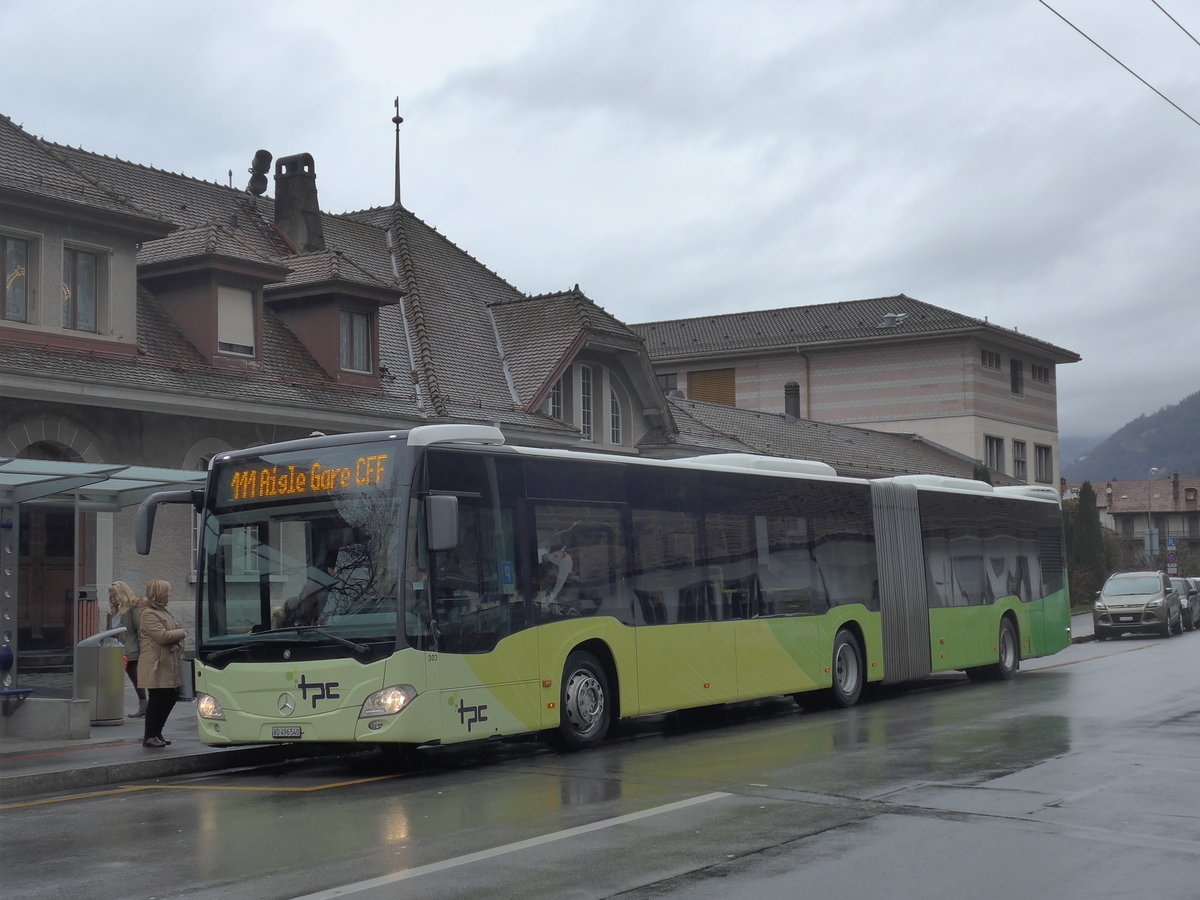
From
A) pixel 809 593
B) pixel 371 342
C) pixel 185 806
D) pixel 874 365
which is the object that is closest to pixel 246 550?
pixel 185 806

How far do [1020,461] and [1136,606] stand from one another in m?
28.6

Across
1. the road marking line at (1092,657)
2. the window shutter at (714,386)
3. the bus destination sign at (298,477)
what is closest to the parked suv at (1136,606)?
the road marking line at (1092,657)

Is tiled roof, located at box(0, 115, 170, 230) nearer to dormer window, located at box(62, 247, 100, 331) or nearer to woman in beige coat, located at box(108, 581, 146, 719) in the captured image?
dormer window, located at box(62, 247, 100, 331)

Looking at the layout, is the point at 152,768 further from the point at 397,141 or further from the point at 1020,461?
the point at 1020,461

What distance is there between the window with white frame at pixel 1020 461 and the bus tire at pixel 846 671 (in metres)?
48.3

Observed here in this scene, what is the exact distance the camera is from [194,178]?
29.0 m

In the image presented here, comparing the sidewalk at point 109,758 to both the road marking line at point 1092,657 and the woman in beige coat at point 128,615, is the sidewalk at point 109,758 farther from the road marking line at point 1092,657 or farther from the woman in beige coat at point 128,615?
the road marking line at point 1092,657

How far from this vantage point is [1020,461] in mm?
66500

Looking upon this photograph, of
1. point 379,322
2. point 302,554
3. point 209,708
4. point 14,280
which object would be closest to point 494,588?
point 302,554

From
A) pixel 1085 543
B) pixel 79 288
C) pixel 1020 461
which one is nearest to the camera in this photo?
pixel 79 288

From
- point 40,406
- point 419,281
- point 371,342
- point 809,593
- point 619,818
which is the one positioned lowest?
point 619,818

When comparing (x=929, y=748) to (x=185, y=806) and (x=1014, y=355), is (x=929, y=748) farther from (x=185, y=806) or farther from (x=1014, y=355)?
(x=1014, y=355)

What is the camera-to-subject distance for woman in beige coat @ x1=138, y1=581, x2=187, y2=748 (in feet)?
46.6

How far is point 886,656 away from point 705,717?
10.2 ft
